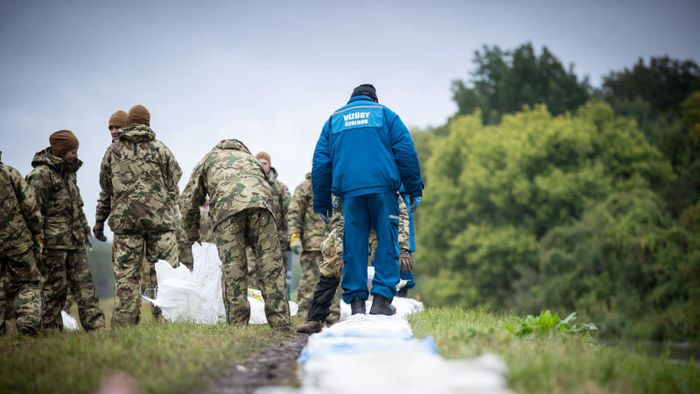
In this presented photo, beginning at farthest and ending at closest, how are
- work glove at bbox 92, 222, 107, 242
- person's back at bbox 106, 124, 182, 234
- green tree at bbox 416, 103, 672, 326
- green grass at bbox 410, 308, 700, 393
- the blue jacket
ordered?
green tree at bbox 416, 103, 672, 326
work glove at bbox 92, 222, 107, 242
person's back at bbox 106, 124, 182, 234
the blue jacket
green grass at bbox 410, 308, 700, 393

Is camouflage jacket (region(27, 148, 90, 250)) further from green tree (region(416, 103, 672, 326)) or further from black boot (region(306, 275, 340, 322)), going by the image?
green tree (region(416, 103, 672, 326))

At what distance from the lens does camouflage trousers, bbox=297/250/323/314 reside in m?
12.1

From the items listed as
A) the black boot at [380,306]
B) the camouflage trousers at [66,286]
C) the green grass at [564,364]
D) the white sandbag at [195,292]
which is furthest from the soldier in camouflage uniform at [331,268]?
the camouflage trousers at [66,286]

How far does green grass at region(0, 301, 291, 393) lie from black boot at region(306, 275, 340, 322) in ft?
3.20

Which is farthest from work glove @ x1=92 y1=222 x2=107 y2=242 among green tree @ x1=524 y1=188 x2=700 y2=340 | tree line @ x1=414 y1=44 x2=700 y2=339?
tree line @ x1=414 y1=44 x2=700 y2=339

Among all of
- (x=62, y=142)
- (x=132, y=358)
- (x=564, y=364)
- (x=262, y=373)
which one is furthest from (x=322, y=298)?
(x=62, y=142)

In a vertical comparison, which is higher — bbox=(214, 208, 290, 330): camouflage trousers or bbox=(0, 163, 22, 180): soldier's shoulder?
bbox=(0, 163, 22, 180): soldier's shoulder

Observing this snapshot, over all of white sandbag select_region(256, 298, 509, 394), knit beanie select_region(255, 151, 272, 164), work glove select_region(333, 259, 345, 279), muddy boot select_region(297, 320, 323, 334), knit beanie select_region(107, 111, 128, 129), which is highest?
knit beanie select_region(107, 111, 128, 129)

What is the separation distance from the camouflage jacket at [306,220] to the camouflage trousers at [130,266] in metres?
3.27

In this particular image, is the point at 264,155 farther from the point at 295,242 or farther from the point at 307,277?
the point at 307,277

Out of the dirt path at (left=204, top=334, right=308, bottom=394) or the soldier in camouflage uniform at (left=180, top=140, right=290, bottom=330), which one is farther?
the soldier in camouflage uniform at (left=180, top=140, right=290, bottom=330)

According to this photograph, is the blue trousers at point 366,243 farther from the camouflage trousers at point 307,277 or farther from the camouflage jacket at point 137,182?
the camouflage trousers at point 307,277

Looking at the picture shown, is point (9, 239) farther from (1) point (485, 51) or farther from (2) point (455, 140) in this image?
(1) point (485, 51)

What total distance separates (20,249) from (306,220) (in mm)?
4695
